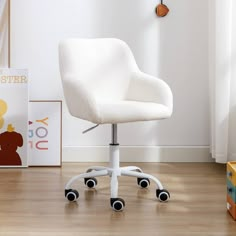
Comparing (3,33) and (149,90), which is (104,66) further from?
(3,33)

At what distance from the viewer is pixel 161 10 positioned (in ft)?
12.5

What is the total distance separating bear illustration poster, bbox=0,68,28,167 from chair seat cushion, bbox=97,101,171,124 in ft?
3.85

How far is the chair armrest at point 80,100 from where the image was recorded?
8.61ft

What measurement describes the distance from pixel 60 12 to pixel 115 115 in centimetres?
150

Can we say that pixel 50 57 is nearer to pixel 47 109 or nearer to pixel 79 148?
pixel 47 109

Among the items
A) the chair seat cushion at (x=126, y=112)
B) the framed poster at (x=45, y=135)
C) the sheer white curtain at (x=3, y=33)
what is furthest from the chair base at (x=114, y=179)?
the sheer white curtain at (x=3, y=33)

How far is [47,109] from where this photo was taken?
375cm

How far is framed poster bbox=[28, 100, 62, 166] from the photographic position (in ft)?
12.3

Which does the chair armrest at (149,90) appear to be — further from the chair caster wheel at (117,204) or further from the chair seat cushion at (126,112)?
the chair caster wheel at (117,204)

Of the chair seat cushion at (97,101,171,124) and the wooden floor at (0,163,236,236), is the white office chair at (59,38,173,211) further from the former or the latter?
the wooden floor at (0,163,236,236)

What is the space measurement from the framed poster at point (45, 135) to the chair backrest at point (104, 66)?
65 centimetres

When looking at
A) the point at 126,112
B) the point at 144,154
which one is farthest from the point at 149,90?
the point at 144,154

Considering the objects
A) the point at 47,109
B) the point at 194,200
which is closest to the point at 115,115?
the point at 194,200

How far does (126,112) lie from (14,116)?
129 centimetres
